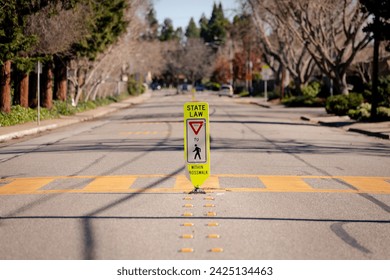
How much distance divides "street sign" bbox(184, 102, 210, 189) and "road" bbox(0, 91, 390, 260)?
418mm

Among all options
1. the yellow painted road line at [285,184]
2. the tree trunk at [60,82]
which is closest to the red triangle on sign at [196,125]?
the yellow painted road line at [285,184]

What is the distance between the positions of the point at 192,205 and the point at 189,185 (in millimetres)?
2093

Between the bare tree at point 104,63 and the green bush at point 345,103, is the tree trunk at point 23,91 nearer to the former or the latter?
the bare tree at point 104,63

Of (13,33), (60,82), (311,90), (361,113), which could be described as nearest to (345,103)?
(361,113)

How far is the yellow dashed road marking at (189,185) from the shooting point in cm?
1167

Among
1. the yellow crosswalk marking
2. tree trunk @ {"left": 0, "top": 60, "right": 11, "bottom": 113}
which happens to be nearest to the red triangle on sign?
the yellow crosswalk marking

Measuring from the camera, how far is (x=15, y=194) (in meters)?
11.4

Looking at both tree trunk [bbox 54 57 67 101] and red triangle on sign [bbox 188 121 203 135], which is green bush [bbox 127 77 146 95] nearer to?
tree trunk [bbox 54 57 67 101]

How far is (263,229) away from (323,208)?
6.08 feet

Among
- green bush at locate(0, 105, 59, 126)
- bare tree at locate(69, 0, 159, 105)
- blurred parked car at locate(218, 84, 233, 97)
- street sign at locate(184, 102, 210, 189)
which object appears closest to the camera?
street sign at locate(184, 102, 210, 189)

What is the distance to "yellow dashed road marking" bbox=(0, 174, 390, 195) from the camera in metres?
11.7

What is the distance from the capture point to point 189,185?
40.0 ft

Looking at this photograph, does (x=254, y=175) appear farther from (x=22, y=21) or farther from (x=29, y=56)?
(x=29, y=56)

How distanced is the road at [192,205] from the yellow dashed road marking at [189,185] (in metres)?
0.02
